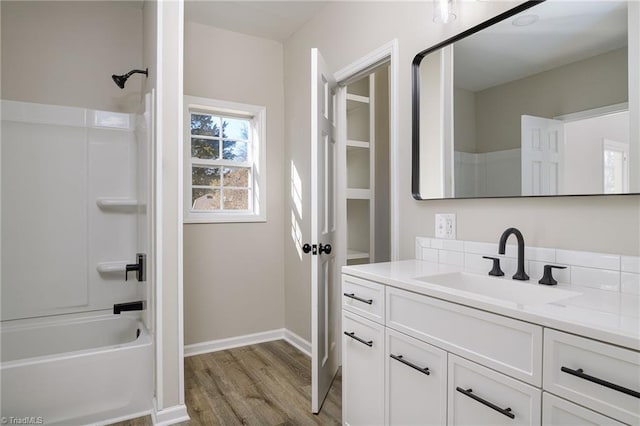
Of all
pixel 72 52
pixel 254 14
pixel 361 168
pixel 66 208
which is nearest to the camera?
pixel 66 208

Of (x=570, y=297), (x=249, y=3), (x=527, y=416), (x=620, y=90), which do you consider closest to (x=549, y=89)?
(x=620, y=90)

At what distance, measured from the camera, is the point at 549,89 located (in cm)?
147

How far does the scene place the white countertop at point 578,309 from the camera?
854mm

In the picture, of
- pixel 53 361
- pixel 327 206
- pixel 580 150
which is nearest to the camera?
pixel 580 150

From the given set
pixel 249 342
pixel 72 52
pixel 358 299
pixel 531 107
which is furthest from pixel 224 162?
pixel 531 107

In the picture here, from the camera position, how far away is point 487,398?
1121mm

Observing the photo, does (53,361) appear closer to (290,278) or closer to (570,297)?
(290,278)

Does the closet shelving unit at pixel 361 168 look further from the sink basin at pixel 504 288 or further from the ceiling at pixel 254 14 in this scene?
the sink basin at pixel 504 288

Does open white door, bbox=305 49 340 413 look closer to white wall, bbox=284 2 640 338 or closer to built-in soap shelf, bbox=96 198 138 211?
white wall, bbox=284 2 640 338

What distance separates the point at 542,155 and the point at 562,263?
43 cm

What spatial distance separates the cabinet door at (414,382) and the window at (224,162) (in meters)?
2.15

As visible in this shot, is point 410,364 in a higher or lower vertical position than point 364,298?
lower

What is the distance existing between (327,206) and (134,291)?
1.72 m

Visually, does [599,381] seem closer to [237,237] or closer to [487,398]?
[487,398]
